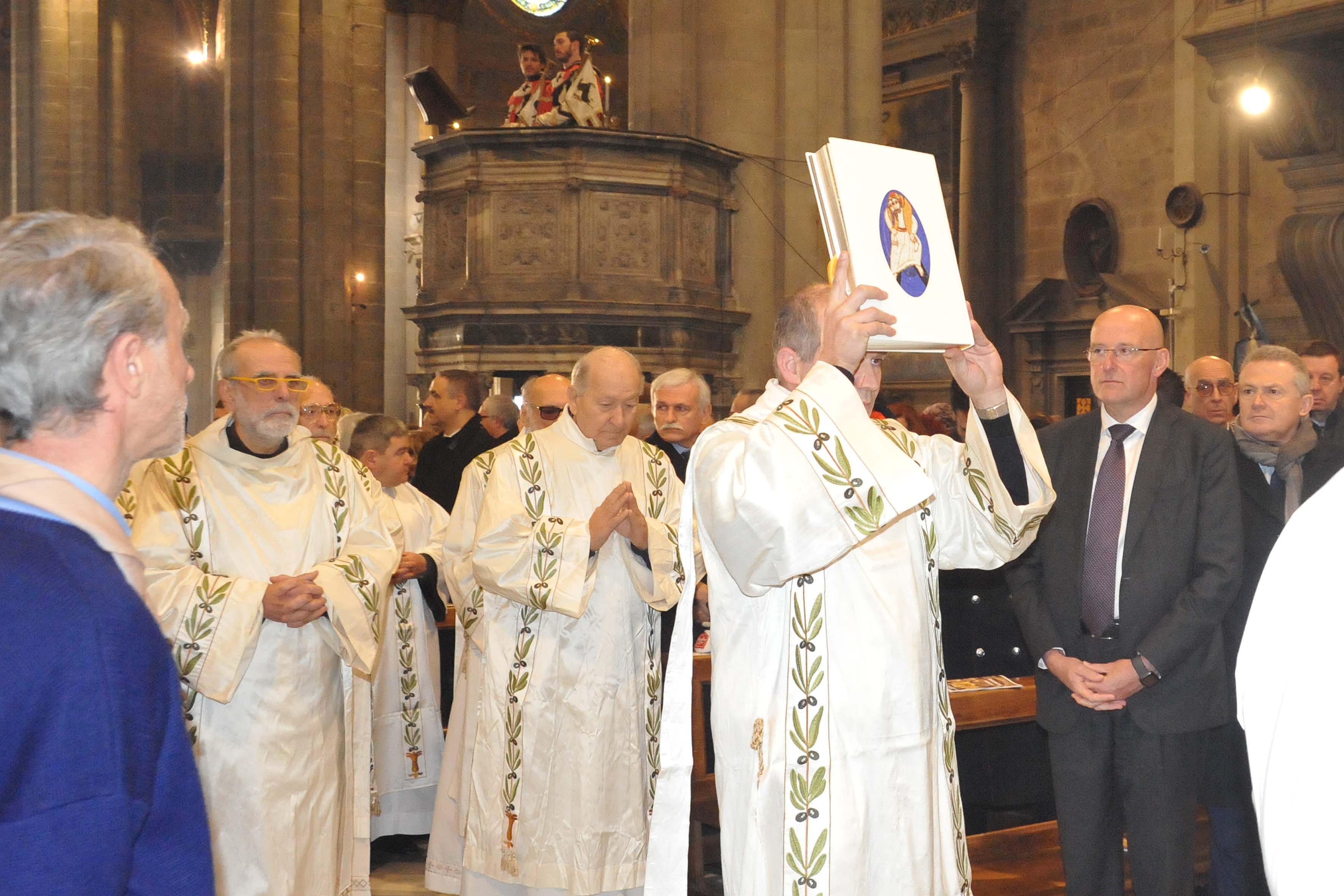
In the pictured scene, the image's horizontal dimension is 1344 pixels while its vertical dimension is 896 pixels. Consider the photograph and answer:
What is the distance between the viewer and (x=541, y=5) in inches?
868

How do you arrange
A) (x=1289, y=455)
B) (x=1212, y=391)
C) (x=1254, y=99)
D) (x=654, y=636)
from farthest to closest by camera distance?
(x=1254, y=99) → (x=1212, y=391) → (x=654, y=636) → (x=1289, y=455)

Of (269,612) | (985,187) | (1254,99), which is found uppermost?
(985,187)

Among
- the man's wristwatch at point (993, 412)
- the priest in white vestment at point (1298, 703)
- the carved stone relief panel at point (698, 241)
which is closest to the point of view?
the priest in white vestment at point (1298, 703)

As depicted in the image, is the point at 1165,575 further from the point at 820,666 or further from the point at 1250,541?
the point at 820,666

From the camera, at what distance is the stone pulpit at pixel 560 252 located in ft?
34.5

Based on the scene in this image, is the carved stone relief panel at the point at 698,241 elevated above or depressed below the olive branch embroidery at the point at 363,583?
above

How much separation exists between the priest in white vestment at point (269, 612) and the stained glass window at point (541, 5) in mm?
19340

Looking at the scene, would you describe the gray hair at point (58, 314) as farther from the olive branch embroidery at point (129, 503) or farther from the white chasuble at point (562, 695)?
the white chasuble at point (562, 695)

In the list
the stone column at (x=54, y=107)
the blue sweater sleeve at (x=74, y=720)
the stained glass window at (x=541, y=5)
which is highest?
the stained glass window at (x=541, y=5)

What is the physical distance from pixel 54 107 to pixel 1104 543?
1992cm

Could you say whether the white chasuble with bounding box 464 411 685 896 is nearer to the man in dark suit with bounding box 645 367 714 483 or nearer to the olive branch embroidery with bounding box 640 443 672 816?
the olive branch embroidery with bounding box 640 443 672 816

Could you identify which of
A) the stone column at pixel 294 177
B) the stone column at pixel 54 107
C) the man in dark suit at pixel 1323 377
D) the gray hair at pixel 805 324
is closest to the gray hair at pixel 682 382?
the man in dark suit at pixel 1323 377

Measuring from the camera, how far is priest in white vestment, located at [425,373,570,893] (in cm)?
477

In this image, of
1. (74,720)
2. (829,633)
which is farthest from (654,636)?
(74,720)
